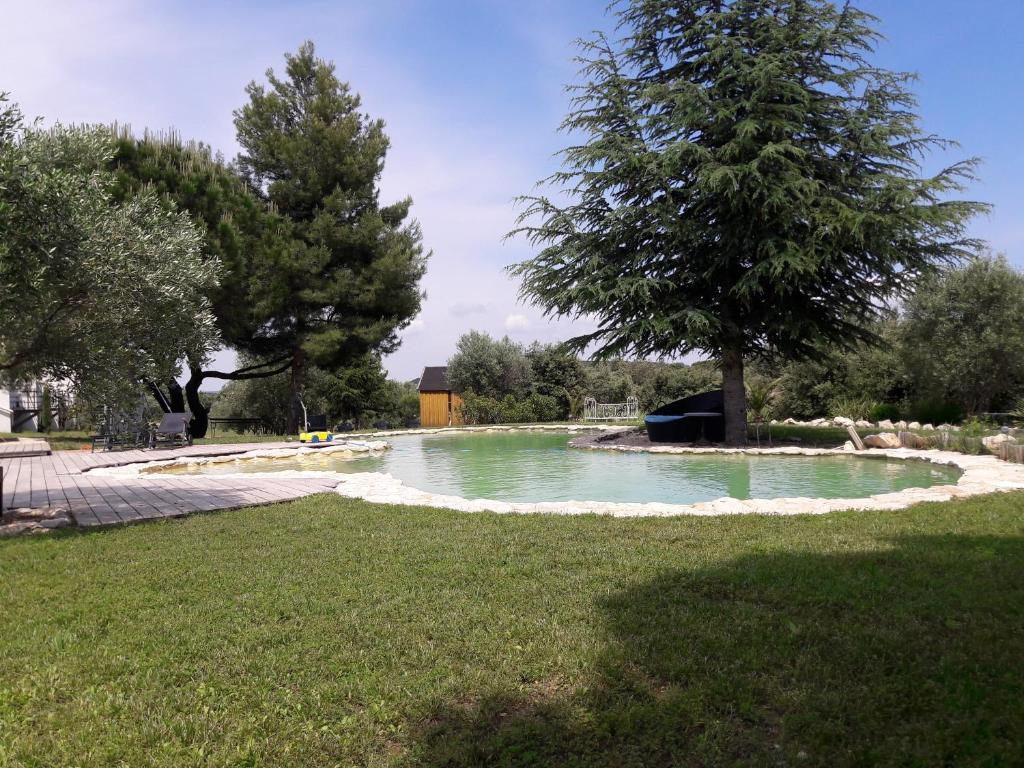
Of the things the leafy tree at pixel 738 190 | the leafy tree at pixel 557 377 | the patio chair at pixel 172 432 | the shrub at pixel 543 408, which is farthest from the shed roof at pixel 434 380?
the leafy tree at pixel 738 190

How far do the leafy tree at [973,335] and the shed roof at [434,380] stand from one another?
20.1 meters

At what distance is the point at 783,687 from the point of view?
2.58m

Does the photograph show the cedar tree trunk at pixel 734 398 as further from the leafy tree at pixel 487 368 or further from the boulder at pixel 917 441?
the leafy tree at pixel 487 368

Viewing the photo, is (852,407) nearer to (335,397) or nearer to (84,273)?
(335,397)

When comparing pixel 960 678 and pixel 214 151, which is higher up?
pixel 214 151

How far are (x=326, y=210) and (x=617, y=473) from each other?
16.8 meters

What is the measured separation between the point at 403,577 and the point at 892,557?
11.0 feet

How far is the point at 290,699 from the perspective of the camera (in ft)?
8.54

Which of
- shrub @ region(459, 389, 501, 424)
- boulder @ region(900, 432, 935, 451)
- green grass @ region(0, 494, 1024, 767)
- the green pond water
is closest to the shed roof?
shrub @ region(459, 389, 501, 424)

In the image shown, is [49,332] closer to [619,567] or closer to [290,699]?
[290,699]

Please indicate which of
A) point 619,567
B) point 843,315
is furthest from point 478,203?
point 619,567

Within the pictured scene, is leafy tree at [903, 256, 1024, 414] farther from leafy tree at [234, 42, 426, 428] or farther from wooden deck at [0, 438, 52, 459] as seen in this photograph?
wooden deck at [0, 438, 52, 459]

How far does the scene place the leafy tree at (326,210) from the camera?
22.5 meters

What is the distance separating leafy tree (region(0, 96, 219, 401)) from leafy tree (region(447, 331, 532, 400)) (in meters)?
21.9
